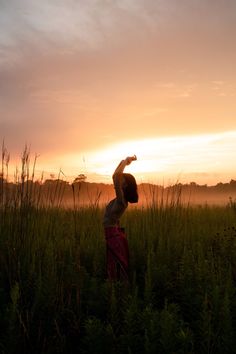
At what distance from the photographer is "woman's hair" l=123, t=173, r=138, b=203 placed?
5.27 metres

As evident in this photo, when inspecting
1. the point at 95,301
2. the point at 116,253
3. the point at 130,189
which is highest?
the point at 130,189

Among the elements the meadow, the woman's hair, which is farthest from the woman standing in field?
the meadow

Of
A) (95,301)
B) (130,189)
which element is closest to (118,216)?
(130,189)

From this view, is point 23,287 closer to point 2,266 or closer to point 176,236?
point 2,266

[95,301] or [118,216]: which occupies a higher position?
[118,216]

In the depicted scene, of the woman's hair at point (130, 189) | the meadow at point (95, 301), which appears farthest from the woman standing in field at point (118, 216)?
the meadow at point (95, 301)

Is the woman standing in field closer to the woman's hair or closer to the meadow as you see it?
the woman's hair

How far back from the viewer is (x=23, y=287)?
15.2 ft

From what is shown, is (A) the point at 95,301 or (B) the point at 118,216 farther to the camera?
(B) the point at 118,216

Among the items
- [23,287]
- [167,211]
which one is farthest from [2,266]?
[167,211]

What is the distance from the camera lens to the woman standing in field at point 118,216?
5.18 meters

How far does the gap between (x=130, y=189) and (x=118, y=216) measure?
13.3 inches

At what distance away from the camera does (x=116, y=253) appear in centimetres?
531

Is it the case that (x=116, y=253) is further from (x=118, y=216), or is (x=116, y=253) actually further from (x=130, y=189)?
(x=130, y=189)
